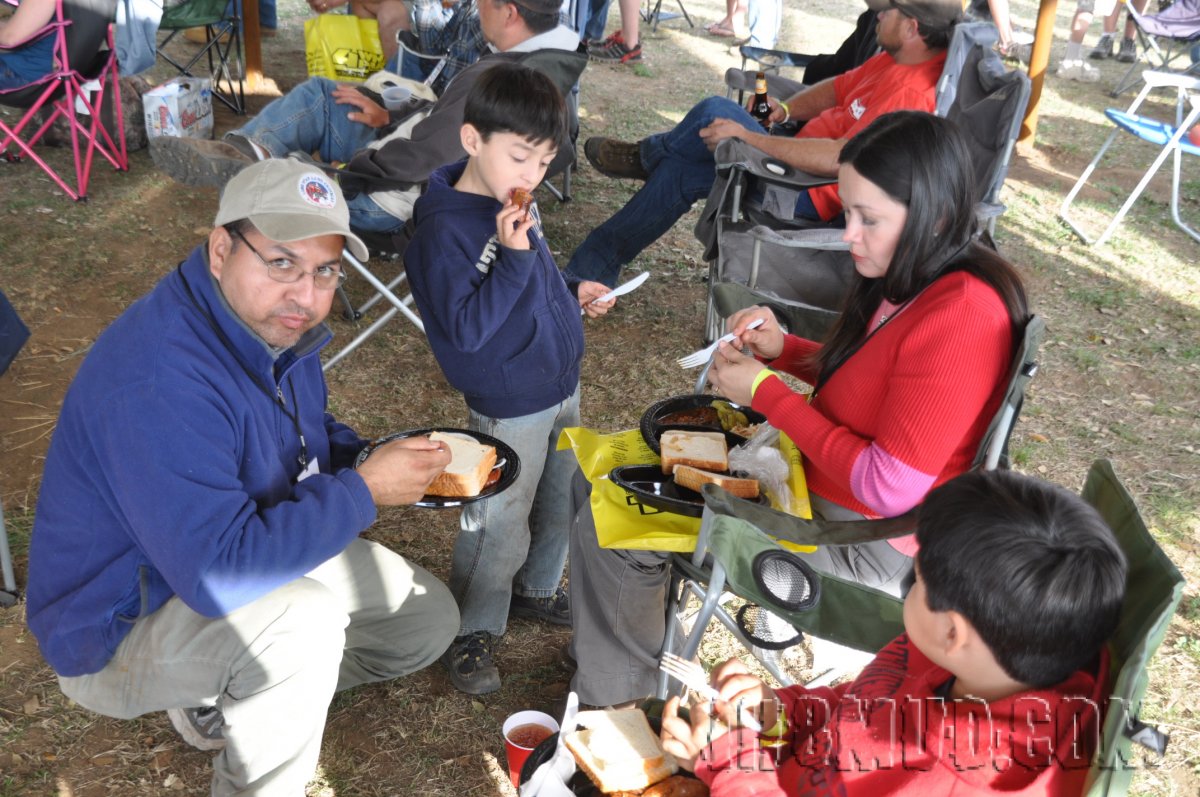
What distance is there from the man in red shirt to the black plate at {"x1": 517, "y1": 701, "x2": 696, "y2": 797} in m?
2.63

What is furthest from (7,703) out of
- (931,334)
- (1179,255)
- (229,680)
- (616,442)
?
(1179,255)

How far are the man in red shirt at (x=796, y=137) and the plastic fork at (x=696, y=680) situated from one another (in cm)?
265

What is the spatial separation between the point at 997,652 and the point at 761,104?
4285mm

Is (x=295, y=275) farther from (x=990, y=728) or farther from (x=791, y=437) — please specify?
(x=990, y=728)

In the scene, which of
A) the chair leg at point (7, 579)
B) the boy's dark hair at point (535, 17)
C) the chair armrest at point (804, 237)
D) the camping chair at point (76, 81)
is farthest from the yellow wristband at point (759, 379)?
the camping chair at point (76, 81)

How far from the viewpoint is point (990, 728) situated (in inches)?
52.0

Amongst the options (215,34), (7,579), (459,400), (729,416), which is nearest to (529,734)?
(729,416)

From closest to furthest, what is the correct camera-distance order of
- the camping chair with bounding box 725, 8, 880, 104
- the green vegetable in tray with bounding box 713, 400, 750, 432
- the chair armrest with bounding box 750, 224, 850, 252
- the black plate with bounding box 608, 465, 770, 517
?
the black plate with bounding box 608, 465, 770, 517
the green vegetable in tray with bounding box 713, 400, 750, 432
the chair armrest with bounding box 750, 224, 850, 252
the camping chair with bounding box 725, 8, 880, 104

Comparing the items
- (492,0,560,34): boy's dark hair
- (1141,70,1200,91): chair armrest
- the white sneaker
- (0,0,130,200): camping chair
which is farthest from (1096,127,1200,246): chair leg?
(0,0,130,200): camping chair

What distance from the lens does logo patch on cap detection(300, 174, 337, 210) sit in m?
1.89

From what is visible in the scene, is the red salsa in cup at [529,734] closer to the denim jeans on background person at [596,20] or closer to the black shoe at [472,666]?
the black shoe at [472,666]

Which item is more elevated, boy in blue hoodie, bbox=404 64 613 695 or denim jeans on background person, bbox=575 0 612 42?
boy in blue hoodie, bbox=404 64 613 695

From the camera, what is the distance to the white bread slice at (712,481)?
2.18m

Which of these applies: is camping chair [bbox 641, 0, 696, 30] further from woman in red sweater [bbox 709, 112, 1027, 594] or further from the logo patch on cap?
the logo patch on cap
